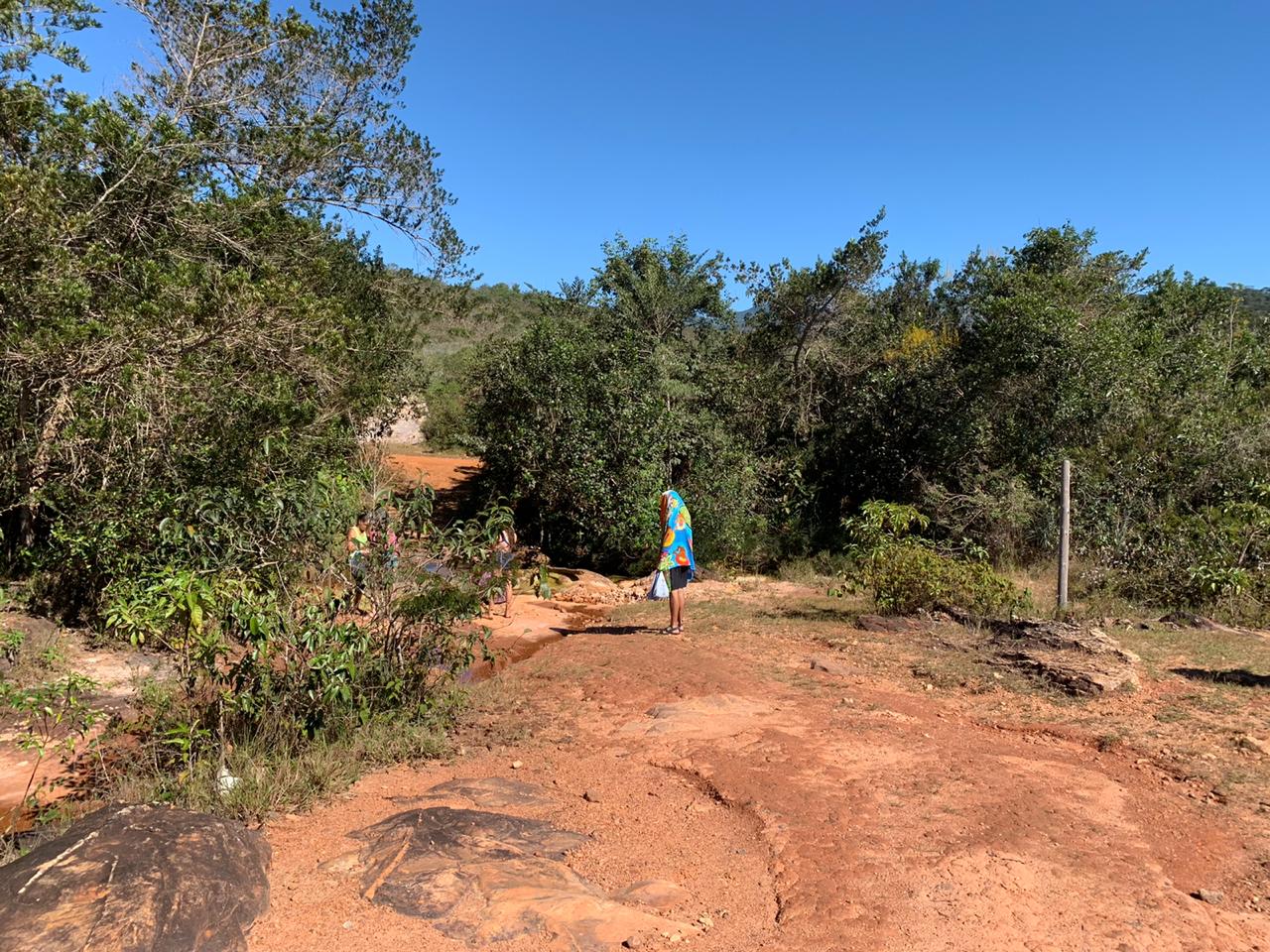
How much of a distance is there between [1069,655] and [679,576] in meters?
3.52

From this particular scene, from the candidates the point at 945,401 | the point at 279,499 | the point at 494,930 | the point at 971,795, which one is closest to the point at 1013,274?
the point at 945,401

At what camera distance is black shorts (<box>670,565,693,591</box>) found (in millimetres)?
8297

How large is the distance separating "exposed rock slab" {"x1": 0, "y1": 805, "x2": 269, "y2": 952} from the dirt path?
16cm

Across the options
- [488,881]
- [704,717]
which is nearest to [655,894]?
[488,881]

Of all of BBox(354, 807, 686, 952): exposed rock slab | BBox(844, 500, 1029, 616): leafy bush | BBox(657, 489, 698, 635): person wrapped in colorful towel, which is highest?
BBox(657, 489, 698, 635): person wrapped in colorful towel

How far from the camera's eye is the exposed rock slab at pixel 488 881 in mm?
3160

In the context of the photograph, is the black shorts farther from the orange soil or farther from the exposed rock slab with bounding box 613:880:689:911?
the orange soil

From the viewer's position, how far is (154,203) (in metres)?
9.50

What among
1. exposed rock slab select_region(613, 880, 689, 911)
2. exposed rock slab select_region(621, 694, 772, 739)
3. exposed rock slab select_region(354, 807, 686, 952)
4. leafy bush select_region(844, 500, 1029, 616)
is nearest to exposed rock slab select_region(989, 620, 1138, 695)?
leafy bush select_region(844, 500, 1029, 616)

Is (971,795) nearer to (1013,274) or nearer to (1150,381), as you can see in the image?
(1150,381)

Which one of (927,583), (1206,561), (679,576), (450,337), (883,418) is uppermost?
(450,337)

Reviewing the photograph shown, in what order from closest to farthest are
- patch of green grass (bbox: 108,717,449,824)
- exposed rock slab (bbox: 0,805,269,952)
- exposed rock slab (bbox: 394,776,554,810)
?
exposed rock slab (bbox: 0,805,269,952) → patch of green grass (bbox: 108,717,449,824) → exposed rock slab (bbox: 394,776,554,810)

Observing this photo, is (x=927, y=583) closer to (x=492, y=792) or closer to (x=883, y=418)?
(x=492, y=792)

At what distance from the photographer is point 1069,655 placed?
6816 millimetres
